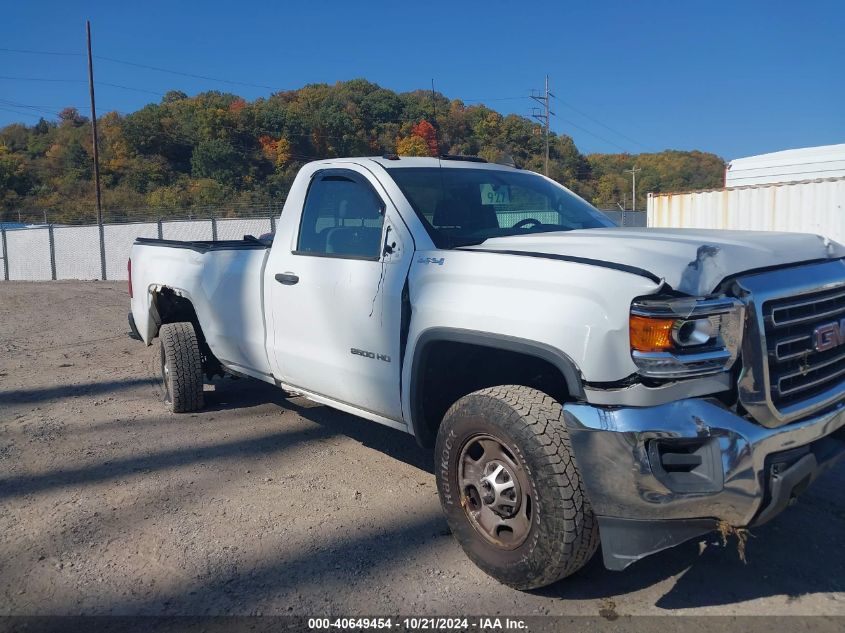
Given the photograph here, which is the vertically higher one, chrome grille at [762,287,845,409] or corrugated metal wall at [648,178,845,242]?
corrugated metal wall at [648,178,845,242]

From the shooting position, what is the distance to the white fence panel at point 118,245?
25.3 m

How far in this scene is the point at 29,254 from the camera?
92.3ft

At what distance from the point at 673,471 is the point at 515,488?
688 millimetres

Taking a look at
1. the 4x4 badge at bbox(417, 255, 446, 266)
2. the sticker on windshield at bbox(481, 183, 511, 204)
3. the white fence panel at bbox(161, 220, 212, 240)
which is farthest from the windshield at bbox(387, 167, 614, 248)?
the white fence panel at bbox(161, 220, 212, 240)

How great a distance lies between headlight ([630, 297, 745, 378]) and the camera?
2654mm

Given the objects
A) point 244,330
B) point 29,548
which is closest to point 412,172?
point 244,330

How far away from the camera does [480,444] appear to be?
10.6 feet

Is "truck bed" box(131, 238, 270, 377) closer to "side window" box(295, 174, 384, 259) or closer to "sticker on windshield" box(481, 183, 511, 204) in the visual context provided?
"side window" box(295, 174, 384, 259)

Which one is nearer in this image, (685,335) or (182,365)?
(685,335)

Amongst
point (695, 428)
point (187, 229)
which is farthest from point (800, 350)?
point (187, 229)

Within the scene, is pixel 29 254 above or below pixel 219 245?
below

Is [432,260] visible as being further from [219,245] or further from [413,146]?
[219,245]

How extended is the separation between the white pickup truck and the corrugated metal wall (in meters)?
10.0

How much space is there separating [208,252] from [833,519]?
4603mm
